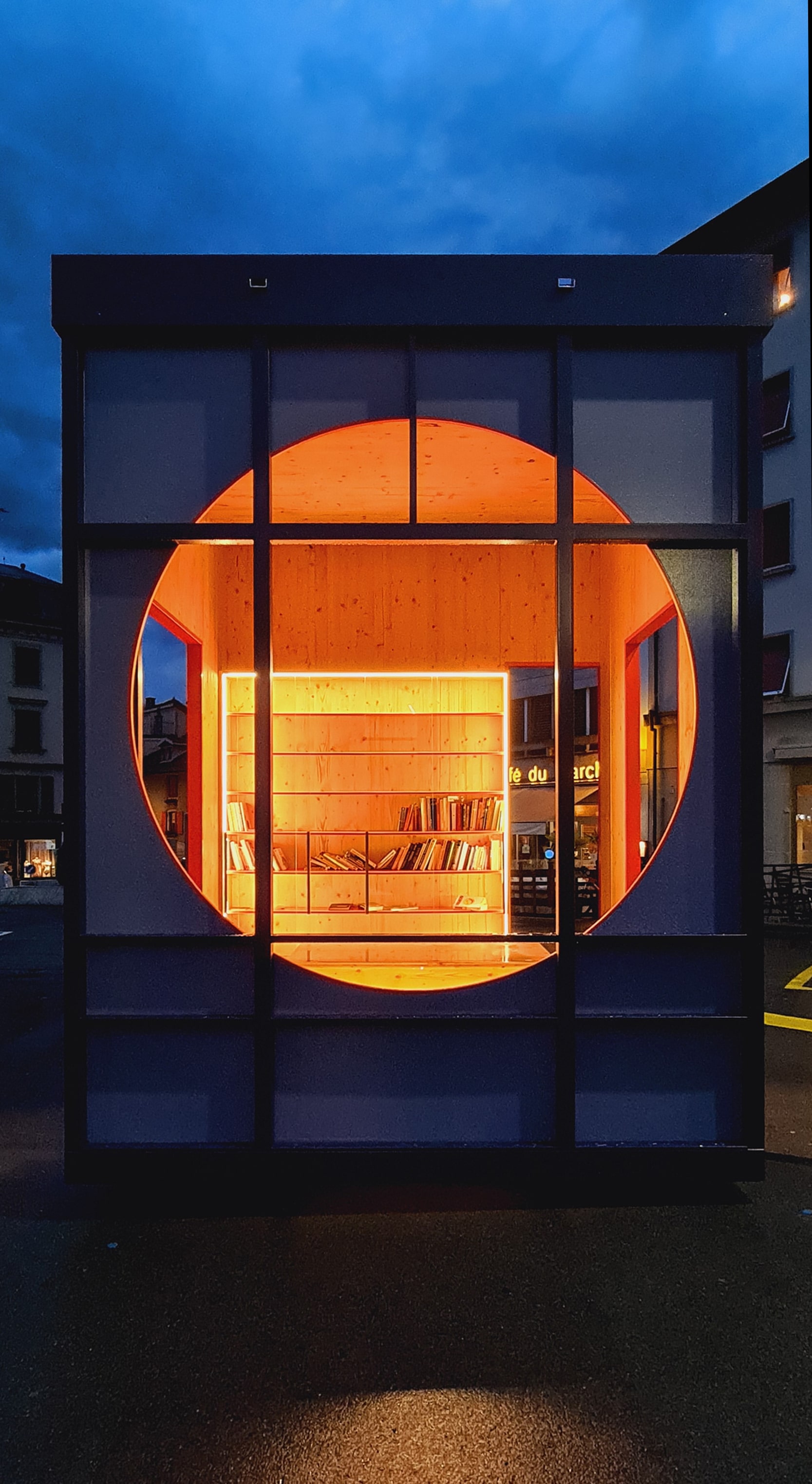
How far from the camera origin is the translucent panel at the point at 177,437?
12.5 ft

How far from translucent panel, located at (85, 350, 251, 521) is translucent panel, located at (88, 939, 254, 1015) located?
207cm

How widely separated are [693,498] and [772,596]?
14917mm

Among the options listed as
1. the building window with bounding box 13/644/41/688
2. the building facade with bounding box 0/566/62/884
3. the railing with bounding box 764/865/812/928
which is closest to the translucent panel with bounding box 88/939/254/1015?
the railing with bounding box 764/865/812/928

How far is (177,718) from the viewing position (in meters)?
47.5

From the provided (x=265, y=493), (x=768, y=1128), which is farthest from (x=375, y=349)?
(x=768, y=1128)

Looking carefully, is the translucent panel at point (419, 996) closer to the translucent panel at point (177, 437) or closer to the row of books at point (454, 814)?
the translucent panel at point (177, 437)

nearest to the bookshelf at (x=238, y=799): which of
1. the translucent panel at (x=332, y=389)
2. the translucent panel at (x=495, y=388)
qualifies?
the translucent panel at (x=332, y=389)

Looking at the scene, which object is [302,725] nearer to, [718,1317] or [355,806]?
[355,806]

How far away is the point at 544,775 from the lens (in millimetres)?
25625

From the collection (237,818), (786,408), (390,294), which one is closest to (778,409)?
(786,408)

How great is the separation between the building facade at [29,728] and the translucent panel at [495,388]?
2949cm

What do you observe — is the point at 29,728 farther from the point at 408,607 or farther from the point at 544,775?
the point at 408,607

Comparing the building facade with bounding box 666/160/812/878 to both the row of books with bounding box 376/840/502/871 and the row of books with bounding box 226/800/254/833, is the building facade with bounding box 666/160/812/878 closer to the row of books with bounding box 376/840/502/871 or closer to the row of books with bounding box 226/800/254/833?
the row of books with bounding box 376/840/502/871

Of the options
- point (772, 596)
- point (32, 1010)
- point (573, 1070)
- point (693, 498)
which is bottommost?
point (32, 1010)
